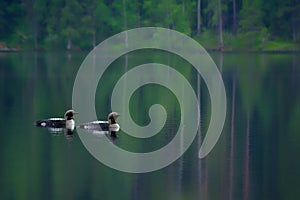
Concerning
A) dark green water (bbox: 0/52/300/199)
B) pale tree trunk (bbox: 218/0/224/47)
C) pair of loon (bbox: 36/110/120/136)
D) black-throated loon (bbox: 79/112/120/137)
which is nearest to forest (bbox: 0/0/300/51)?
pale tree trunk (bbox: 218/0/224/47)

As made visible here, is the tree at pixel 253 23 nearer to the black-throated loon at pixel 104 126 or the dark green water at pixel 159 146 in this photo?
the dark green water at pixel 159 146

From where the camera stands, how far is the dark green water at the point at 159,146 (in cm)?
1884

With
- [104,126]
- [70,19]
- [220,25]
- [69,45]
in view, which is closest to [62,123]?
[104,126]

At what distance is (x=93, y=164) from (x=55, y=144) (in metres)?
2.83

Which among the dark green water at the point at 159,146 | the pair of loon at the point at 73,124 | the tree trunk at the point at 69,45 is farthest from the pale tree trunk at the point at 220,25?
the pair of loon at the point at 73,124

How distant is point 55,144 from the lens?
24.0 m

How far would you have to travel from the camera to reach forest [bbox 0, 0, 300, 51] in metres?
84.6

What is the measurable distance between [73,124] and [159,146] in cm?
389

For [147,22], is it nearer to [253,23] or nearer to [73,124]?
[253,23]

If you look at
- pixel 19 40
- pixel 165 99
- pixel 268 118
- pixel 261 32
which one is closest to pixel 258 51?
pixel 261 32

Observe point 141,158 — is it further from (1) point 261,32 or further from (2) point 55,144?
(1) point 261,32

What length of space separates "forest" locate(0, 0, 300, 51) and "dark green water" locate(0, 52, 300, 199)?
4568cm

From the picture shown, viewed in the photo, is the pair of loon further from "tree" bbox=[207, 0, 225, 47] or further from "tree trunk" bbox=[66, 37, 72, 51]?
"tree" bbox=[207, 0, 225, 47]

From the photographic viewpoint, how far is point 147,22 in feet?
301
